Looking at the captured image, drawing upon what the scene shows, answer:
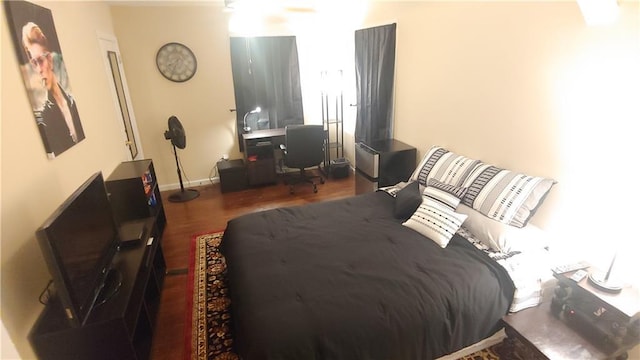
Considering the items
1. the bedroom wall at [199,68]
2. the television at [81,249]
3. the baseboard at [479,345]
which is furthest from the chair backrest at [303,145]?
the baseboard at [479,345]

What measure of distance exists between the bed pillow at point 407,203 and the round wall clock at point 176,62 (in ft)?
10.9

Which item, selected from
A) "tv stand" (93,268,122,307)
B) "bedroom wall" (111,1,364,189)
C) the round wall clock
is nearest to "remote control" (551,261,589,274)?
"tv stand" (93,268,122,307)

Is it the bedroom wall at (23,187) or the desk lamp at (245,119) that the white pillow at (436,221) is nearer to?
the bedroom wall at (23,187)

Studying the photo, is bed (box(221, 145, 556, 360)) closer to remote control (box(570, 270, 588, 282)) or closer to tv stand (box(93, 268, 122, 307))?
remote control (box(570, 270, 588, 282))

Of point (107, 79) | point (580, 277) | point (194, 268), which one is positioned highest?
point (107, 79)

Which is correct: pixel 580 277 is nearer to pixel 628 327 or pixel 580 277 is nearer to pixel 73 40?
pixel 628 327

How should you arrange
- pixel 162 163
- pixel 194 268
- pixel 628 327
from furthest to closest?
pixel 162 163 < pixel 194 268 < pixel 628 327

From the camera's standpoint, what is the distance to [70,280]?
4.62 feet

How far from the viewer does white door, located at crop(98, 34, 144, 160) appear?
3.37 metres

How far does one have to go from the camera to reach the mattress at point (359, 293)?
1.56 m

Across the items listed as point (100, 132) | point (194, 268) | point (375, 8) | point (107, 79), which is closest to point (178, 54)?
point (107, 79)

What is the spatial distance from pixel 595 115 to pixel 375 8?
2739 mm

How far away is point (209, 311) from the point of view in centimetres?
234

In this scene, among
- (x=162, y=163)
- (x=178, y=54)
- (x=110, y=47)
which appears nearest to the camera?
(x=110, y=47)
